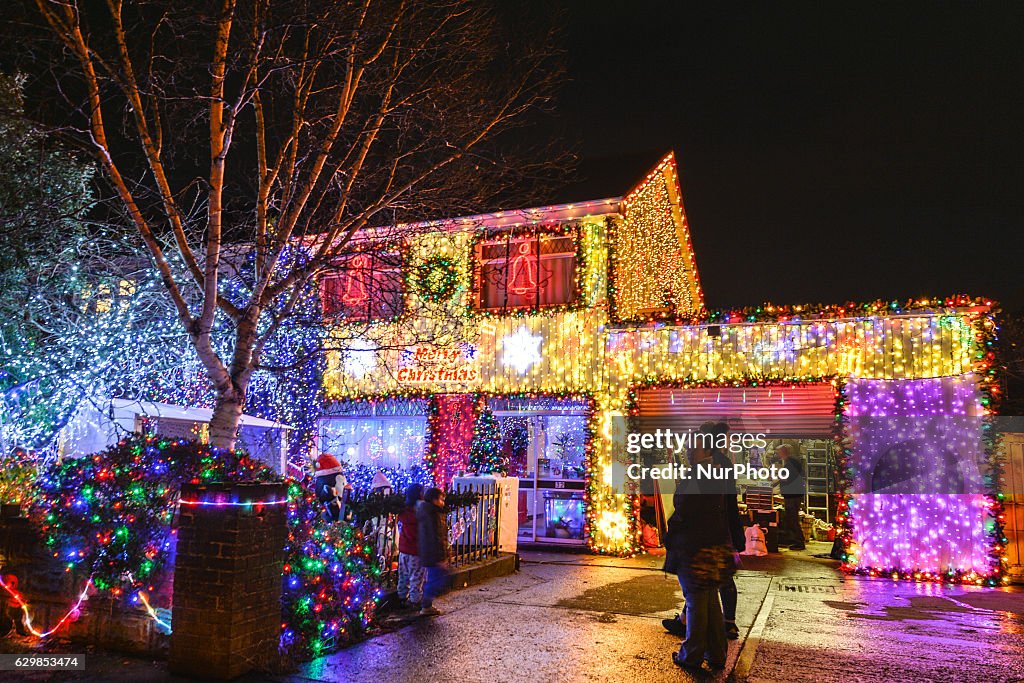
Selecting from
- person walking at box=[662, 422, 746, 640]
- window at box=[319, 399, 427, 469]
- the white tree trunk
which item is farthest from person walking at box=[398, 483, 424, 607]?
window at box=[319, 399, 427, 469]

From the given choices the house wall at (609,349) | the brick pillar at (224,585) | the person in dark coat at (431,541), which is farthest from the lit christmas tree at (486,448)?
the brick pillar at (224,585)

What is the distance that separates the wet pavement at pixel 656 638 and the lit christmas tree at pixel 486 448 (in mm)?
5148

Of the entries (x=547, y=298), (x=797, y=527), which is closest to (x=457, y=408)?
(x=547, y=298)

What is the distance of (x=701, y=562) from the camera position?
5.96 m

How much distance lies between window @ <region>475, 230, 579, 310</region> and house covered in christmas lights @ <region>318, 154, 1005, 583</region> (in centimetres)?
3

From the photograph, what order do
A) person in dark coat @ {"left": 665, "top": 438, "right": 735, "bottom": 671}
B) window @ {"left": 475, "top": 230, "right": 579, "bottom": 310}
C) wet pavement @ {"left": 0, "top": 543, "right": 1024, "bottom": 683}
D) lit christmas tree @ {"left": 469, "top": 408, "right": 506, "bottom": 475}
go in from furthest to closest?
lit christmas tree @ {"left": 469, "top": 408, "right": 506, "bottom": 475}, window @ {"left": 475, "top": 230, "right": 579, "bottom": 310}, person in dark coat @ {"left": 665, "top": 438, "right": 735, "bottom": 671}, wet pavement @ {"left": 0, "top": 543, "right": 1024, "bottom": 683}

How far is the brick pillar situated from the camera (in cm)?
529

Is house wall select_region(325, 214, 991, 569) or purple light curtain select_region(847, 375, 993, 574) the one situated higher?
house wall select_region(325, 214, 991, 569)

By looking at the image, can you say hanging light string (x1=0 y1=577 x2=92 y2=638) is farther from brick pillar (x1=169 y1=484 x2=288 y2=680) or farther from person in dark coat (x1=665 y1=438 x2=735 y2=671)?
person in dark coat (x1=665 y1=438 x2=735 y2=671)

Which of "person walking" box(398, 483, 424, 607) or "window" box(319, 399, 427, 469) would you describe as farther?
"window" box(319, 399, 427, 469)

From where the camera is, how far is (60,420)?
13.4m

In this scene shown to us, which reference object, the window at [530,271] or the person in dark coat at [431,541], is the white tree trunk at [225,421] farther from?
the window at [530,271]

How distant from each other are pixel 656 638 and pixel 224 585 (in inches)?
154

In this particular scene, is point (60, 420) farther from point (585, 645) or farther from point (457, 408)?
point (585, 645)
